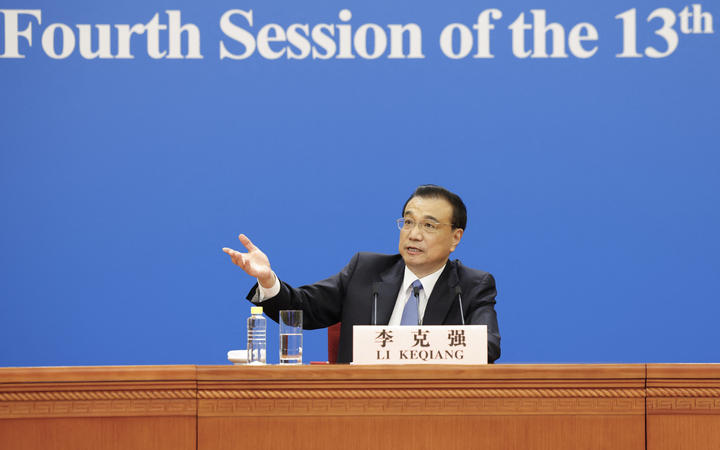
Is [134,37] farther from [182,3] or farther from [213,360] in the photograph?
[213,360]

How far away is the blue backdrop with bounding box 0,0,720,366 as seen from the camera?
3598 mm

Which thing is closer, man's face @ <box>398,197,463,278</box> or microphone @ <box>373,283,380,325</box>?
microphone @ <box>373,283,380,325</box>

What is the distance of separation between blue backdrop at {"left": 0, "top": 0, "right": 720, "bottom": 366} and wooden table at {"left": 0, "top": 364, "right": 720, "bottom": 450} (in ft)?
5.97

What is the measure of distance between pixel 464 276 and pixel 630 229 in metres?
1.17

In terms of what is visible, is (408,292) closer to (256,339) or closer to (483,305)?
(483,305)

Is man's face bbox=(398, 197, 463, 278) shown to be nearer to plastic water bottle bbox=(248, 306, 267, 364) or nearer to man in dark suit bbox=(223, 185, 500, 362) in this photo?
man in dark suit bbox=(223, 185, 500, 362)

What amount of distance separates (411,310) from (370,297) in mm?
144

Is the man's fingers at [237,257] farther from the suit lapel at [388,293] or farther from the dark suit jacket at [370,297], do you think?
the suit lapel at [388,293]

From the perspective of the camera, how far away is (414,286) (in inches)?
109

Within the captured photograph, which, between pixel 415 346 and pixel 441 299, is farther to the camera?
pixel 441 299

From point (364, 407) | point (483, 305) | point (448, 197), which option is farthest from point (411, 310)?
point (364, 407)

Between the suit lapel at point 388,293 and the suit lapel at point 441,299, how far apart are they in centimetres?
12

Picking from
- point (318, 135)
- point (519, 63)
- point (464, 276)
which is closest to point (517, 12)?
point (519, 63)

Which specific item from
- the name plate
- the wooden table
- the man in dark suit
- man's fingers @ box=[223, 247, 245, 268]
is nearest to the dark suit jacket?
the man in dark suit
